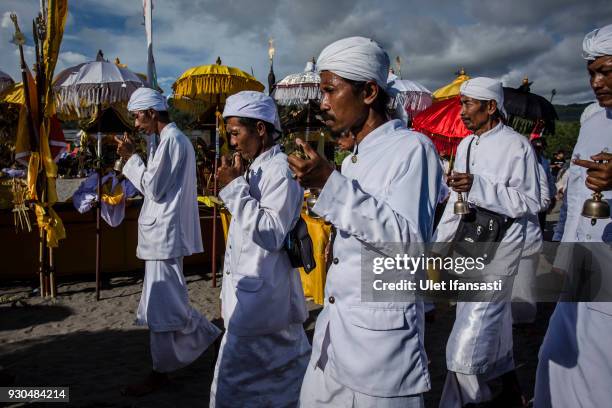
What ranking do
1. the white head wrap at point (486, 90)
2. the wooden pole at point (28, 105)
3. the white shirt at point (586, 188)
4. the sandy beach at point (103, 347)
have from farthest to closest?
the wooden pole at point (28, 105) → the sandy beach at point (103, 347) → the white head wrap at point (486, 90) → the white shirt at point (586, 188)

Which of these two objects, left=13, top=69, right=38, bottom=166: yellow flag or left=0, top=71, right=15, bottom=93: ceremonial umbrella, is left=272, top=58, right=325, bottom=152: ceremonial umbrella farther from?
left=0, top=71, right=15, bottom=93: ceremonial umbrella

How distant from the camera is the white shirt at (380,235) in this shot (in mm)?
1621

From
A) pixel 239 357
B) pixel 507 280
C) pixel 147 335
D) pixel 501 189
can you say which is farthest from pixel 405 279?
pixel 147 335

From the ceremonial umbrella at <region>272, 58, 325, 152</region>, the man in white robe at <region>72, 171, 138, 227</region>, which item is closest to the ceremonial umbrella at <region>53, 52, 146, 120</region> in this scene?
the man in white robe at <region>72, 171, 138, 227</region>

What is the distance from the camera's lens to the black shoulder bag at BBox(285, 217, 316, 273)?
2.73m

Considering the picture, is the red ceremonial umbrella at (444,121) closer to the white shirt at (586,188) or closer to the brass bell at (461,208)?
the brass bell at (461,208)

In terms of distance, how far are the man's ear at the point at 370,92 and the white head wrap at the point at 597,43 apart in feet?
3.57

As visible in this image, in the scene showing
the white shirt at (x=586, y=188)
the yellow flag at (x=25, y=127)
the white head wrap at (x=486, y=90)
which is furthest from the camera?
the yellow flag at (x=25, y=127)

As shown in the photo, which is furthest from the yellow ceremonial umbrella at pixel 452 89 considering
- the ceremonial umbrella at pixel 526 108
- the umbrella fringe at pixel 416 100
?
the ceremonial umbrella at pixel 526 108

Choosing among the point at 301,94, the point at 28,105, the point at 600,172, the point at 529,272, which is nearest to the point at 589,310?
the point at 600,172

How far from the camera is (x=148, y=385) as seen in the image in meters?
3.79

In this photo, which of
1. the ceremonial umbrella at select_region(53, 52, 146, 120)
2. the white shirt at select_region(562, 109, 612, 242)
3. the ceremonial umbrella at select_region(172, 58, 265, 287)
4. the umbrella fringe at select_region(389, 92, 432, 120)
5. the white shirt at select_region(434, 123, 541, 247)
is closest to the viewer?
the white shirt at select_region(562, 109, 612, 242)

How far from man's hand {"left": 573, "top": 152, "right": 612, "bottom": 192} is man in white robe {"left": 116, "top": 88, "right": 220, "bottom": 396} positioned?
294 centimetres

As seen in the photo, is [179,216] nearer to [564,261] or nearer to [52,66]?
[564,261]
